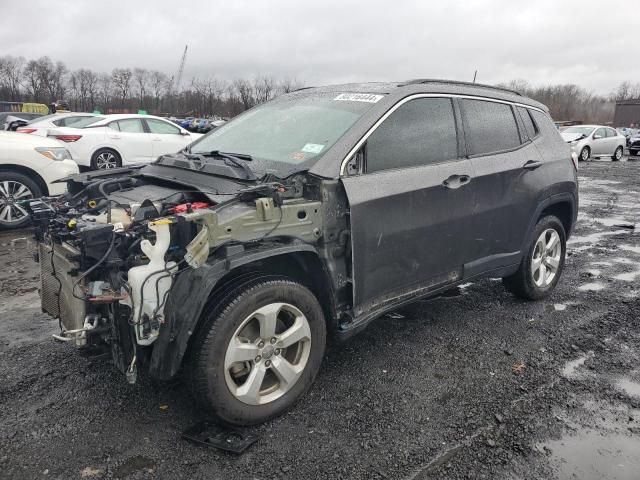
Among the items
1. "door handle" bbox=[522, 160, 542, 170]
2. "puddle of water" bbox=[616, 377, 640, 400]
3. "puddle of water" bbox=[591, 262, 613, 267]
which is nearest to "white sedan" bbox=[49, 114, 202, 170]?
"puddle of water" bbox=[591, 262, 613, 267]

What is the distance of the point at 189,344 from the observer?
269 cm

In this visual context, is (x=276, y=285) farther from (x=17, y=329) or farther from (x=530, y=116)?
(x=530, y=116)

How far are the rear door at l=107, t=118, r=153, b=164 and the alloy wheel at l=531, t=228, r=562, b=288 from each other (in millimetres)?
9177

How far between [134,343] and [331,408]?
47.5 inches

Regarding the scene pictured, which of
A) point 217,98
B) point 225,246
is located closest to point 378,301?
point 225,246

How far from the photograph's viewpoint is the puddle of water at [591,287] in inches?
208

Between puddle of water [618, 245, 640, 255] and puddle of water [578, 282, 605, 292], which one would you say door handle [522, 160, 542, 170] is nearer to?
puddle of water [578, 282, 605, 292]

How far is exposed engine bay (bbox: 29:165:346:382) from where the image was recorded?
2.51m

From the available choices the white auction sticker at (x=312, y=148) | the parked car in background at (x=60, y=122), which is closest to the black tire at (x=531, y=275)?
the white auction sticker at (x=312, y=148)

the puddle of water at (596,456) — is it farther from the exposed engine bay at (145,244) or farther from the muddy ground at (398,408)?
the exposed engine bay at (145,244)

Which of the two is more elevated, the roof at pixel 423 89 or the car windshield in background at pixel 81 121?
the car windshield in background at pixel 81 121

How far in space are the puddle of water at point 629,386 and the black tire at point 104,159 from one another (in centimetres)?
1014

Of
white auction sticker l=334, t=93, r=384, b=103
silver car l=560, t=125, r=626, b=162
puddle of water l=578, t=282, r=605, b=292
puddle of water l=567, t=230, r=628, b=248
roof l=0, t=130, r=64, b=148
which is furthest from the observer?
silver car l=560, t=125, r=626, b=162

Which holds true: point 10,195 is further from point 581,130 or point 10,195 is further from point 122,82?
point 122,82
